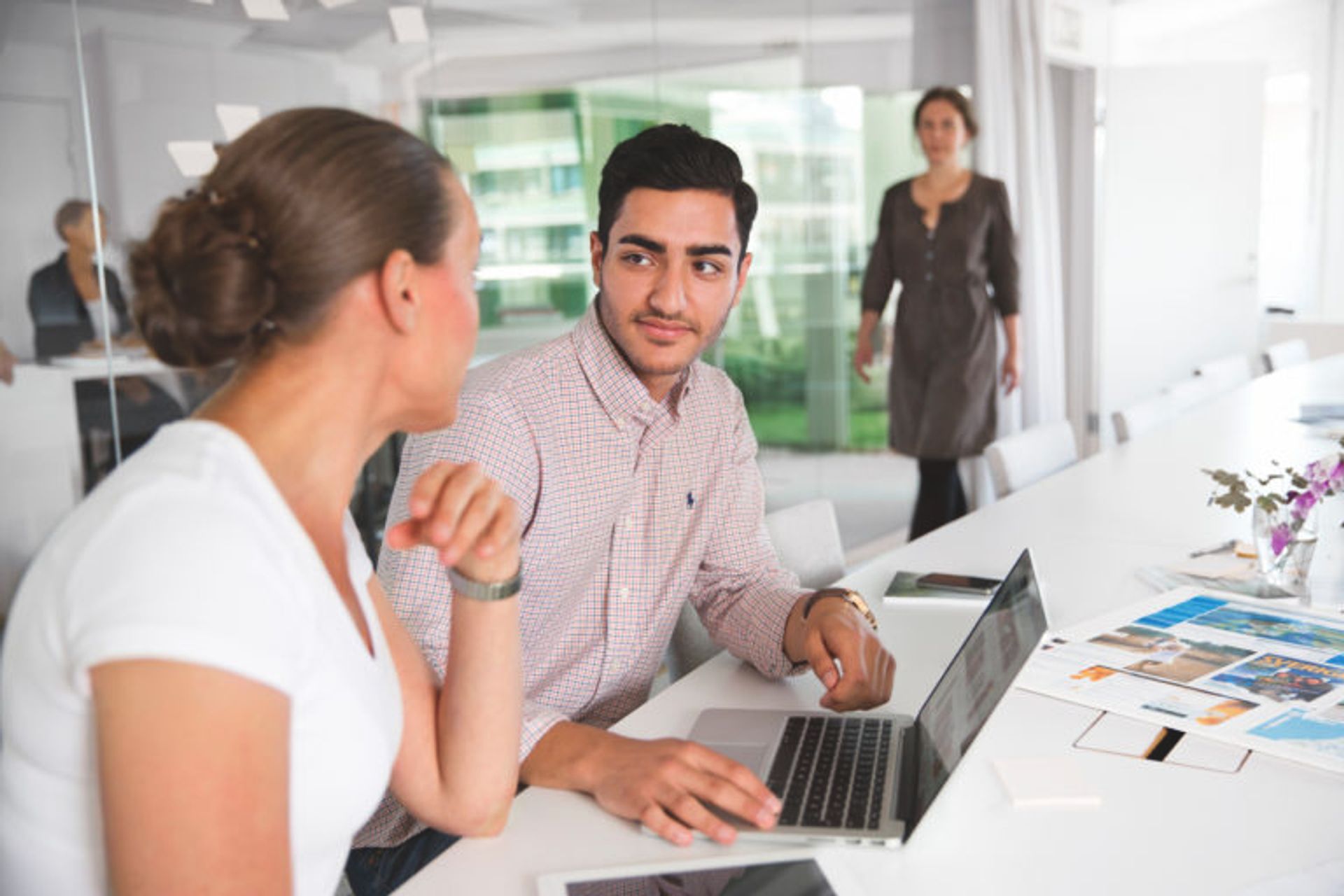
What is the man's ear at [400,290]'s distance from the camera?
0.99m

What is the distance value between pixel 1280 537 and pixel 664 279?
3.50 ft

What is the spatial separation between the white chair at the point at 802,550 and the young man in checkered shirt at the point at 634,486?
121 mm

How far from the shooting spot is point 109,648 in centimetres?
79

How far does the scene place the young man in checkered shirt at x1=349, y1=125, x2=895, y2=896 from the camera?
5.25ft

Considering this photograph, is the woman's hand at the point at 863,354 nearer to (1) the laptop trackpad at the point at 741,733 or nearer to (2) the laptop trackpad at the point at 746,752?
(1) the laptop trackpad at the point at 741,733

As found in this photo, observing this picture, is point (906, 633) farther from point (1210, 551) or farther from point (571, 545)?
point (1210, 551)

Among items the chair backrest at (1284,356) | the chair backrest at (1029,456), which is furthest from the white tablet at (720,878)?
the chair backrest at (1284,356)

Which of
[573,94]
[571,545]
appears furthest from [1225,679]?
[573,94]

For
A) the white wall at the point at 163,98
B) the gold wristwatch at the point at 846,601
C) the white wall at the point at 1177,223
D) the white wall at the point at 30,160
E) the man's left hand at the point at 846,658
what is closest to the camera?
the man's left hand at the point at 846,658

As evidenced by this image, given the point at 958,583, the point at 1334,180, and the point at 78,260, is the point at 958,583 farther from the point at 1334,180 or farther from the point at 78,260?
the point at 1334,180

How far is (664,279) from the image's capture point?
186 centimetres

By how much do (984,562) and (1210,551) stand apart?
1.36 ft

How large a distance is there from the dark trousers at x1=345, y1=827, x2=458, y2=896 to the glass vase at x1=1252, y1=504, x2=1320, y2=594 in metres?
1.35

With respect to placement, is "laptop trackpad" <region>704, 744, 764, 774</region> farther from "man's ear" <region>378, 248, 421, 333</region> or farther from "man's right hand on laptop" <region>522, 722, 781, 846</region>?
"man's ear" <region>378, 248, 421, 333</region>
